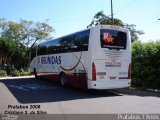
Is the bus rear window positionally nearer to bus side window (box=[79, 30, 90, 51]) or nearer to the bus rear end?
the bus rear end

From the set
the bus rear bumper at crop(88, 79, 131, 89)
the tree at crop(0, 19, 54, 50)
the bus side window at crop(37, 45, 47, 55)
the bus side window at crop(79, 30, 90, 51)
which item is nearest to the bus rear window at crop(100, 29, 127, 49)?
the bus side window at crop(79, 30, 90, 51)

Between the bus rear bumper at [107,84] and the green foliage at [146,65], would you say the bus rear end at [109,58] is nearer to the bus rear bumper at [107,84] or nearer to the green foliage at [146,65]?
the bus rear bumper at [107,84]

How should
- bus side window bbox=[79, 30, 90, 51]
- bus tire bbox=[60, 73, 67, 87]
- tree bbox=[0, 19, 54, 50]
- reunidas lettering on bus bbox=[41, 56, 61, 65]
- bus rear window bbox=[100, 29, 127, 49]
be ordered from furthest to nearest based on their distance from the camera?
tree bbox=[0, 19, 54, 50], reunidas lettering on bus bbox=[41, 56, 61, 65], bus tire bbox=[60, 73, 67, 87], bus side window bbox=[79, 30, 90, 51], bus rear window bbox=[100, 29, 127, 49]

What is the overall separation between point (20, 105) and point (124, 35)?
720 cm

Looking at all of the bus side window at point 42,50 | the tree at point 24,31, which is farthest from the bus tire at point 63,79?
the tree at point 24,31

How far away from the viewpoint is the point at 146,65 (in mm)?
19812

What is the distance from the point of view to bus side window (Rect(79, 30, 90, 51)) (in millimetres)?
16672

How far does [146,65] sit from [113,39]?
424 cm

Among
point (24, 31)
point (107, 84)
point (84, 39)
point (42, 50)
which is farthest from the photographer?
point (24, 31)

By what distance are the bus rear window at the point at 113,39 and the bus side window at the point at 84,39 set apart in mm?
804

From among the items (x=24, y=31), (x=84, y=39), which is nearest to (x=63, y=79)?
(x=84, y=39)

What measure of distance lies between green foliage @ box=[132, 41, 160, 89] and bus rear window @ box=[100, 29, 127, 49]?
309cm

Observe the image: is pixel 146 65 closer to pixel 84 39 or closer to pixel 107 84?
pixel 107 84

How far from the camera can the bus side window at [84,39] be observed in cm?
1667
